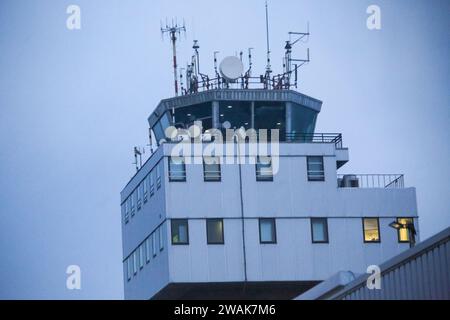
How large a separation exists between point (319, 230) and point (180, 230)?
680 centimetres

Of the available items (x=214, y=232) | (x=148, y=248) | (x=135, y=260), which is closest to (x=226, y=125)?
(x=214, y=232)

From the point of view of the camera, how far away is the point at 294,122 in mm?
74000

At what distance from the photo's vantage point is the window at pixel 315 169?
73.0 m

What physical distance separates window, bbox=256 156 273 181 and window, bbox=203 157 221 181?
6.33 feet

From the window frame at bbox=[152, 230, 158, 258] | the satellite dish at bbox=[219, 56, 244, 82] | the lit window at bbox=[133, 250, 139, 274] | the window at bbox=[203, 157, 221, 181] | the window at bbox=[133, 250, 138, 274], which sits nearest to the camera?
the satellite dish at bbox=[219, 56, 244, 82]

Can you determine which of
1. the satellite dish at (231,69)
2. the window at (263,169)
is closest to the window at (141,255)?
the window at (263,169)

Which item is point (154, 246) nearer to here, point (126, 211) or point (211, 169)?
point (211, 169)

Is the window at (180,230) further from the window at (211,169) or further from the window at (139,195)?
the window at (139,195)

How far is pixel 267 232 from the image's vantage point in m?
71.6

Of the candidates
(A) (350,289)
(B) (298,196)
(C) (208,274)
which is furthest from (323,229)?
(A) (350,289)

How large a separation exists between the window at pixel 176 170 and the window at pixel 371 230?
30.4 ft

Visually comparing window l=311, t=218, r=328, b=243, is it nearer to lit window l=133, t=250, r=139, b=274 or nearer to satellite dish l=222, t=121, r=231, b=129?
satellite dish l=222, t=121, r=231, b=129

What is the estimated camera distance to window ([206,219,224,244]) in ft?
232

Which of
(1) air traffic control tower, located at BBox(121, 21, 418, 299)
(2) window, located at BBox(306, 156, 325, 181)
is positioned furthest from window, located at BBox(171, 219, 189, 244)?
(2) window, located at BBox(306, 156, 325, 181)
